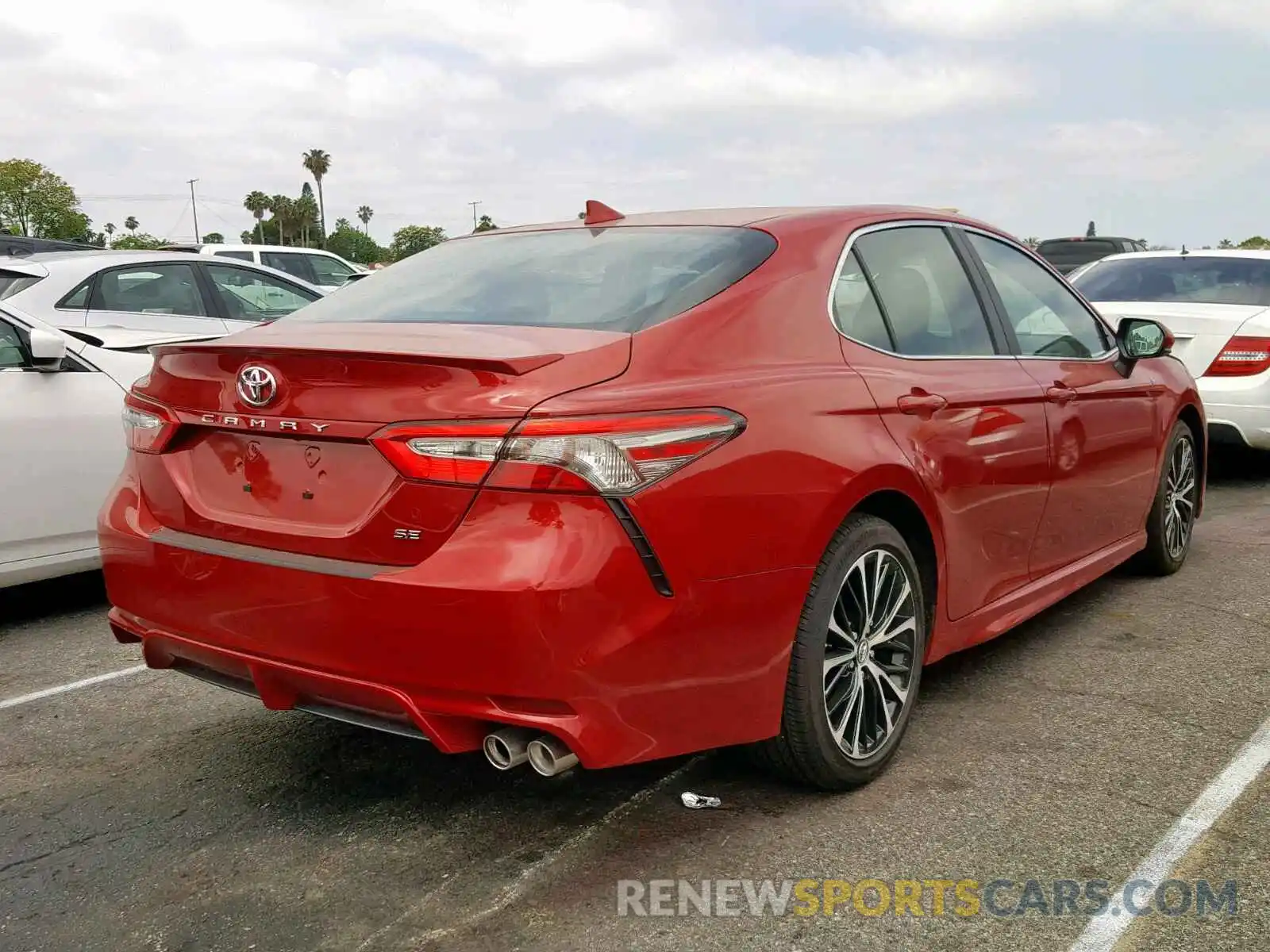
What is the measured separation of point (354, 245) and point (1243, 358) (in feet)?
390

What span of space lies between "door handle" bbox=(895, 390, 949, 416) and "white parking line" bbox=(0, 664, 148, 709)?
9.68ft

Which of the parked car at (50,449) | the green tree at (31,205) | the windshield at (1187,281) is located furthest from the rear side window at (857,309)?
the green tree at (31,205)

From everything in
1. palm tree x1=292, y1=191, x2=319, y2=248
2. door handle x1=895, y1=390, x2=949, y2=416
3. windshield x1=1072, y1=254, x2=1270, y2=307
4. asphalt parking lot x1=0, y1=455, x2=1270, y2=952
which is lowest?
asphalt parking lot x1=0, y1=455, x2=1270, y2=952

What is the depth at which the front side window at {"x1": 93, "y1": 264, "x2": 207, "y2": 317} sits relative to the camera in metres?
8.09

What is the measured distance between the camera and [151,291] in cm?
832

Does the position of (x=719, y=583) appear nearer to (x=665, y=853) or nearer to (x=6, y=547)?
(x=665, y=853)

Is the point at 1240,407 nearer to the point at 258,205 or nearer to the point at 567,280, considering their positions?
the point at 567,280

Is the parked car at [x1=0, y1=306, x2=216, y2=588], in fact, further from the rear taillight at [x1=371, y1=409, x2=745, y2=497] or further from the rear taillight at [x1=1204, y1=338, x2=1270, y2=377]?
the rear taillight at [x1=1204, y1=338, x2=1270, y2=377]

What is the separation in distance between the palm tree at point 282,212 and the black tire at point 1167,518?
121485mm

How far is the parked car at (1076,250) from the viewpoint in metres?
17.9

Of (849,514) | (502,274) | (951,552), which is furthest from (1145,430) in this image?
(502,274)

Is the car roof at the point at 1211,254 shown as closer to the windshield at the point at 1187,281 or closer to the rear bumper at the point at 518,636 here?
the windshield at the point at 1187,281

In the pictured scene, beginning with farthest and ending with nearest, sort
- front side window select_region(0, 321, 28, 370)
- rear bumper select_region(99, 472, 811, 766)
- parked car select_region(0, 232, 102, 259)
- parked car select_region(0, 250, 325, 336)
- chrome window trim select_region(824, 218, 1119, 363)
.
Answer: parked car select_region(0, 232, 102, 259) < parked car select_region(0, 250, 325, 336) < front side window select_region(0, 321, 28, 370) < chrome window trim select_region(824, 218, 1119, 363) < rear bumper select_region(99, 472, 811, 766)

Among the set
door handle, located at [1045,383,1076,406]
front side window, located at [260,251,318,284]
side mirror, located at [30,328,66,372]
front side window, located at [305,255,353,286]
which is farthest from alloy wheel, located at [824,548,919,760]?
front side window, located at [305,255,353,286]
